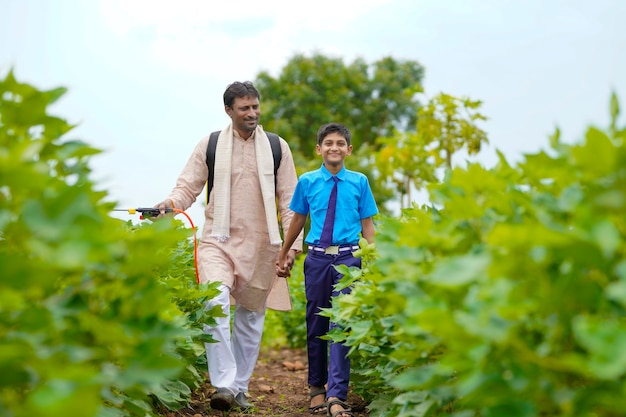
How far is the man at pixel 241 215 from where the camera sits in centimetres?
570

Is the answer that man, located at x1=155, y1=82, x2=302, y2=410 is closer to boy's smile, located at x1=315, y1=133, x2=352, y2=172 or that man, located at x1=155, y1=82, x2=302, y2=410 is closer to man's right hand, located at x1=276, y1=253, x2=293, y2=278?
man's right hand, located at x1=276, y1=253, x2=293, y2=278

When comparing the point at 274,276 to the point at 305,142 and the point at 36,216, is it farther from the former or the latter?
the point at 305,142

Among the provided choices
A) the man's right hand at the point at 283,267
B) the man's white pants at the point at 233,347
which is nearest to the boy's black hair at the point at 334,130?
the man's right hand at the point at 283,267

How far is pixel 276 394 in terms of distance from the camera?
6672 millimetres

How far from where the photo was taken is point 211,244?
5727 millimetres

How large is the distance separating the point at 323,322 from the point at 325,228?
2.29 ft

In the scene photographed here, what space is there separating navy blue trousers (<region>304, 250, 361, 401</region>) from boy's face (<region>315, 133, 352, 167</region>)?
2.13 ft

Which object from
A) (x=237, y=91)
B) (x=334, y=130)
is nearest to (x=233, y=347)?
(x=334, y=130)

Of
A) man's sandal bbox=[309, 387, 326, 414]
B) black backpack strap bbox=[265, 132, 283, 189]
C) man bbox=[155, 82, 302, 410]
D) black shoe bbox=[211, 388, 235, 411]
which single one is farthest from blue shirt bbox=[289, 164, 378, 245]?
black shoe bbox=[211, 388, 235, 411]

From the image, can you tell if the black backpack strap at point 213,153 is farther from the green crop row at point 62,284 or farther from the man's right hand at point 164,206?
the green crop row at point 62,284

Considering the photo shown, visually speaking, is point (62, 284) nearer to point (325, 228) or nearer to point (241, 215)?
point (325, 228)

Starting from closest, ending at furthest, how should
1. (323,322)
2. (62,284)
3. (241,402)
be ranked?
1. (62,284)
2. (323,322)
3. (241,402)

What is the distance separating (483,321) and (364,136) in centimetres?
3571

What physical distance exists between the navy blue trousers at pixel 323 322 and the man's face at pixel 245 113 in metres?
1.08
